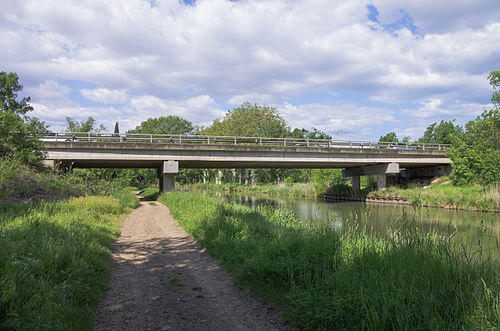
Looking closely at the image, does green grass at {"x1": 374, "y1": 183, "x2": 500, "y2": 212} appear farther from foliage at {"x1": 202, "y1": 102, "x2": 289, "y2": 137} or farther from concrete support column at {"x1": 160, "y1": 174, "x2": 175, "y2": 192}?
foliage at {"x1": 202, "y1": 102, "x2": 289, "y2": 137}

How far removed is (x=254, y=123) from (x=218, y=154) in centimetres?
3194

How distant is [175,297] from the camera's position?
5582mm

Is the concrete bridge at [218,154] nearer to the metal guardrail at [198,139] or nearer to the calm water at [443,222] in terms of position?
the metal guardrail at [198,139]

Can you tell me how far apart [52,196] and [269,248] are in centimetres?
1449

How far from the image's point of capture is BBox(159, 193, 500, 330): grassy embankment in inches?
152

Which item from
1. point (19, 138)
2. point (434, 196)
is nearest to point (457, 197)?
point (434, 196)

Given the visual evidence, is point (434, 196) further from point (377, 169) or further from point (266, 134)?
point (266, 134)

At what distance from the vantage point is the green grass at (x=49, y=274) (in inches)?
153

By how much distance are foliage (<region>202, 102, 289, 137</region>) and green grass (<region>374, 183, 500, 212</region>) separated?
31.8 m

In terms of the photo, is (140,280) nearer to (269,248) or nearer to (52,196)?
(269,248)

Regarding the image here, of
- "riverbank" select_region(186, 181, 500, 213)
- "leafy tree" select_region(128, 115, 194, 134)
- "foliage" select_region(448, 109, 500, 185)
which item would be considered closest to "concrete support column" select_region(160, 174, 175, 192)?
"riverbank" select_region(186, 181, 500, 213)

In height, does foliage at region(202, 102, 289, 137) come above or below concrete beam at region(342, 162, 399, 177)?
above

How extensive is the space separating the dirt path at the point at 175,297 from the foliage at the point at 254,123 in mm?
52458

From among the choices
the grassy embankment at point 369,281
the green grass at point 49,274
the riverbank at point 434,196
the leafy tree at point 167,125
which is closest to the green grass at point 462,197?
the riverbank at point 434,196
